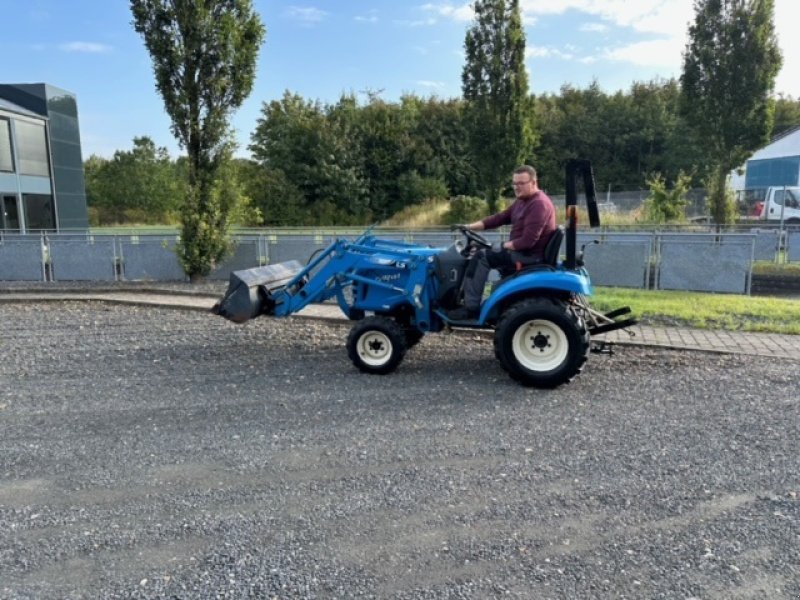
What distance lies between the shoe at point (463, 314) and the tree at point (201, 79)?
8.14m

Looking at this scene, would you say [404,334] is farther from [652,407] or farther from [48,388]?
[48,388]

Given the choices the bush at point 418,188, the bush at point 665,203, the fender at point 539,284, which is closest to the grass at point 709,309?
the fender at point 539,284

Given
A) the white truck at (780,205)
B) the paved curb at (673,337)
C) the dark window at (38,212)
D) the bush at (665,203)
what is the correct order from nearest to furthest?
the paved curb at (673,337) < the bush at (665,203) < the dark window at (38,212) < the white truck at (780,205)

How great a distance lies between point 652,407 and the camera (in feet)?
17.9

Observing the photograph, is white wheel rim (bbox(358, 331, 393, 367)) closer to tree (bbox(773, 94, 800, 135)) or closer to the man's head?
the man's head

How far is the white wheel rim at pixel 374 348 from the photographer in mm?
6598

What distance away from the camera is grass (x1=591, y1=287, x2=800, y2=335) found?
28.4 feet

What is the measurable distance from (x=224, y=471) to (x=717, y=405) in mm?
4189

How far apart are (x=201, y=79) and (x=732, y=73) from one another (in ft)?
46.3

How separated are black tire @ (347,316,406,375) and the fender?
3.22 ft

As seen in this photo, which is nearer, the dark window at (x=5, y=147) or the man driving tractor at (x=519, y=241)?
the man driving tractor at (x=519, y=241)

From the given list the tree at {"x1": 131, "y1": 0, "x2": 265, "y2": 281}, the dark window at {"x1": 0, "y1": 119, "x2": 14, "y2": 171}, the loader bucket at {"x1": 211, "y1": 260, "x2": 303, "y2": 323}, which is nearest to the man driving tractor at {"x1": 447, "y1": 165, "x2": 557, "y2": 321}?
the loader bucket at {"x1": 211, "y1": 260, "x2": 303, "y2": 323}

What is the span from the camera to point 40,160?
2395cm

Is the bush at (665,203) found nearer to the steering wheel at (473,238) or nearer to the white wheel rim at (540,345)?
the steering wheel at (473,238)
